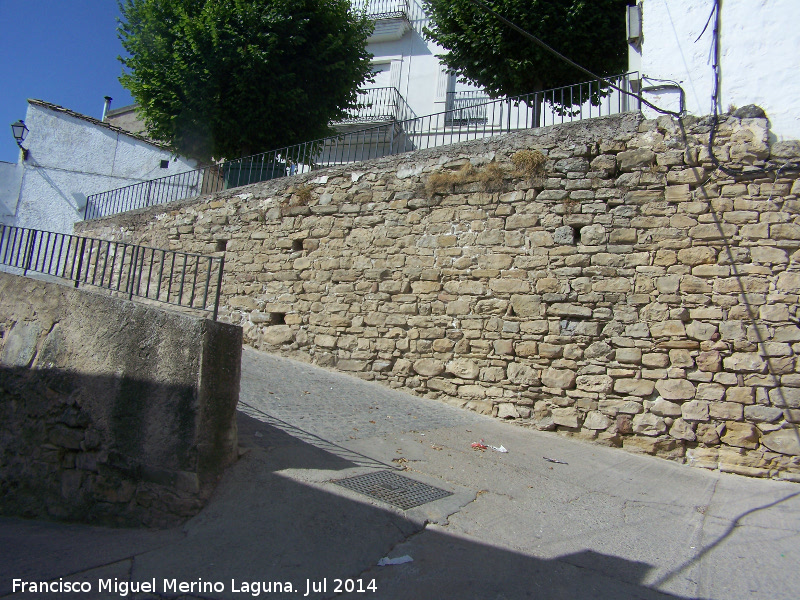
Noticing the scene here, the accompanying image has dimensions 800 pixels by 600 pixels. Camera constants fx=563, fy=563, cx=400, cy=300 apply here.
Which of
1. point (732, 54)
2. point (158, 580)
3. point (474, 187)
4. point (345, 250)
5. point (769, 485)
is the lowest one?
point (158, 580)

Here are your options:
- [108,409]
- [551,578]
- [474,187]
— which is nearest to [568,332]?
[474,187]

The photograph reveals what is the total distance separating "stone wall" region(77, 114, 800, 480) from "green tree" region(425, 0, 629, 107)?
12.9 feet

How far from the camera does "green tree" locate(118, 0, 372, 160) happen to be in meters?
11.8

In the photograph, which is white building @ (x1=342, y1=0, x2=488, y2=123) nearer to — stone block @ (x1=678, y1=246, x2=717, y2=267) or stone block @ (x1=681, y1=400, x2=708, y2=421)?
stone block @ (x1=678, y1=246, x2=717, y2=267)

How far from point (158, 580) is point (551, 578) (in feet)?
6.89

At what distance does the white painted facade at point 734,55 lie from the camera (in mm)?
6152

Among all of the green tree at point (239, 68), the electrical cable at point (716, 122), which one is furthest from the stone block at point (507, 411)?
the green tree at point (239, 68)

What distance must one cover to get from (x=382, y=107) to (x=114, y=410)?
14353mm

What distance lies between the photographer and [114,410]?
3.99m

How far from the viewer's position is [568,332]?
261 inches

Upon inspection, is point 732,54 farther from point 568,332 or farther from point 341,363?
point 341,363

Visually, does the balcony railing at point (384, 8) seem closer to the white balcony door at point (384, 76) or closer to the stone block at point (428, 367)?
the white balcony door at point (384, 76)

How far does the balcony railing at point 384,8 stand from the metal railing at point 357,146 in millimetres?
5700

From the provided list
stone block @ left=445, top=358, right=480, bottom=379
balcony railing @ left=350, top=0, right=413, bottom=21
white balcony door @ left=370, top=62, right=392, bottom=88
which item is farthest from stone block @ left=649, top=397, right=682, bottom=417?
balcony railing @ left=350, top=0, right=413, bottom=21
